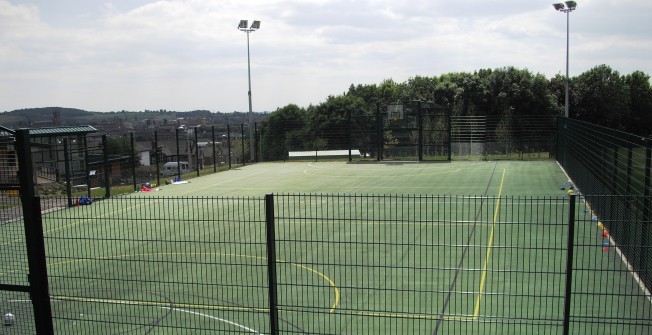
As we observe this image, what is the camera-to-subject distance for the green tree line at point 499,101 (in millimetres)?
42562

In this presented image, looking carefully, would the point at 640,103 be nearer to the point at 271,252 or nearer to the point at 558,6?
the point at 558,6

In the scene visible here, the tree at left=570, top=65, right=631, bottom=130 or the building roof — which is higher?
the tree at left=570, top=65, right=631, bottom=130

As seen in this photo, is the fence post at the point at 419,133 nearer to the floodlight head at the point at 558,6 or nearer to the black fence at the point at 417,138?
the black fence at the point at 417,138

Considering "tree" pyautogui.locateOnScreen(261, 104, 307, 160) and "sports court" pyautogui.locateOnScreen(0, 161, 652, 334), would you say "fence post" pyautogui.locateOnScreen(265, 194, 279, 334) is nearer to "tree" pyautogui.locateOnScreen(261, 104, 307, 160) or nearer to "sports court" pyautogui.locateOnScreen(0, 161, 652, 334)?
"sports court" pyautogui.locateOnScreen(0, 161, 652, 334)

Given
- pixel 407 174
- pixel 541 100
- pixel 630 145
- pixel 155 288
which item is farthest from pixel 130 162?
pixel 541 100

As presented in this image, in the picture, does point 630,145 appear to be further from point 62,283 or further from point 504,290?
point 62,283

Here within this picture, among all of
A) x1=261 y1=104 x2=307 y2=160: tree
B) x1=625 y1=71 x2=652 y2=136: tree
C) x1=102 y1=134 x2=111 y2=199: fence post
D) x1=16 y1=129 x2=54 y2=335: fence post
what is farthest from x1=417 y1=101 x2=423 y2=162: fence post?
x1=625 y1=71 x2=652 y2=136: tree

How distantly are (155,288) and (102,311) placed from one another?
3.98 ft

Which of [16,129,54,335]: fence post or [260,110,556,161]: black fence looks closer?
[16,129,54,335]: fence post

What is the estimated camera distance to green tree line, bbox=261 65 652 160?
42.6 m

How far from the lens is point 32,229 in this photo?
6.12 metres

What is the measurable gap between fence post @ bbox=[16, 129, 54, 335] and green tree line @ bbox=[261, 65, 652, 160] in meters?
33.5

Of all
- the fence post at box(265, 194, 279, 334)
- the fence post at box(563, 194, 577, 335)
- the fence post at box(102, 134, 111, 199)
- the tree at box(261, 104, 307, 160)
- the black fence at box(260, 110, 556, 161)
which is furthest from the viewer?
the tree at box(261, 104, 307, 160)

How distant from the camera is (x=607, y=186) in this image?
1244cm
